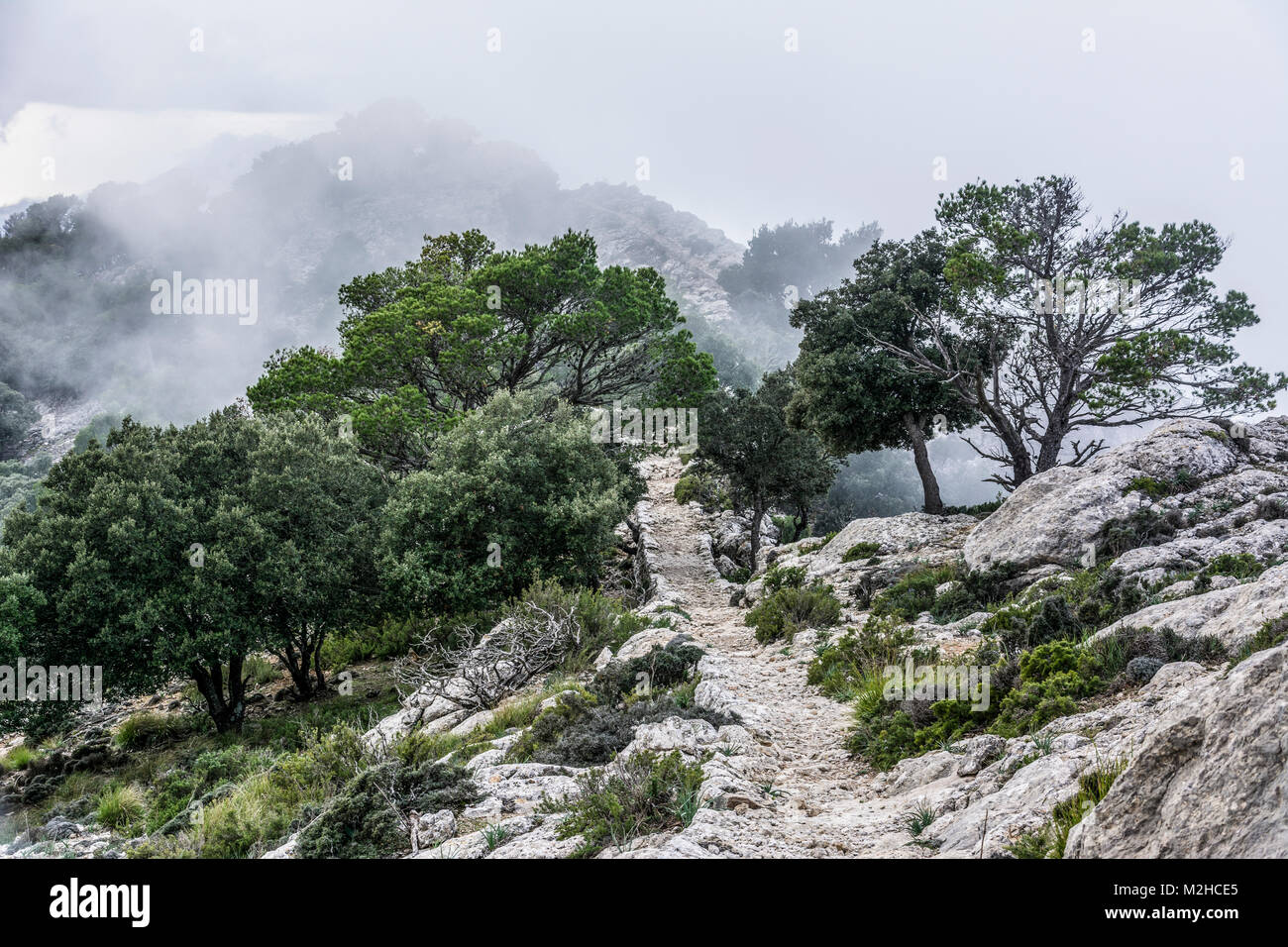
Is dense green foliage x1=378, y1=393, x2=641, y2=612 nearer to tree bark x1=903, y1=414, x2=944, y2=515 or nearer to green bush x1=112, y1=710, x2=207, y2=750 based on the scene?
green bush x1=112, y1=710, x2=207, y2=750

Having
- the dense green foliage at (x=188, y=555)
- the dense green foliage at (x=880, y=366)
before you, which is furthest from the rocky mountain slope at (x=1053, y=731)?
the dense green foliage at (x=880, y=366)

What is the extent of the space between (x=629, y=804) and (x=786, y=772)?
2.44 m

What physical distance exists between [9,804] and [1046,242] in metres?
29.4

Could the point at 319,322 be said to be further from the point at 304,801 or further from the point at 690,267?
the point at 304,801

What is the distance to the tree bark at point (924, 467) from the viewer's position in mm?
23344

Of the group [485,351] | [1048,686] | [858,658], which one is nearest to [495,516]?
[485,351]

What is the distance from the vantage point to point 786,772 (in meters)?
7.20

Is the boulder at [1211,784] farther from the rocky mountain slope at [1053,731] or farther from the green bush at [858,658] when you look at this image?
the green bush at [858,658]

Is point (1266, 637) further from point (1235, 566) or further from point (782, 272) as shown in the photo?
point (782, 272)

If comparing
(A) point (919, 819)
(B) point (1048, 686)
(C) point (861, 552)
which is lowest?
(A) point (919, 819)

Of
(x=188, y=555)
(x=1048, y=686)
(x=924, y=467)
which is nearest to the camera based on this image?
(x=1048, y=686)

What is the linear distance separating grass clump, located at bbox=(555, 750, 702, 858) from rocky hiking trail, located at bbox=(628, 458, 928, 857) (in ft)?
1.01

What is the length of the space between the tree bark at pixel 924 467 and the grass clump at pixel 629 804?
19375 mm
